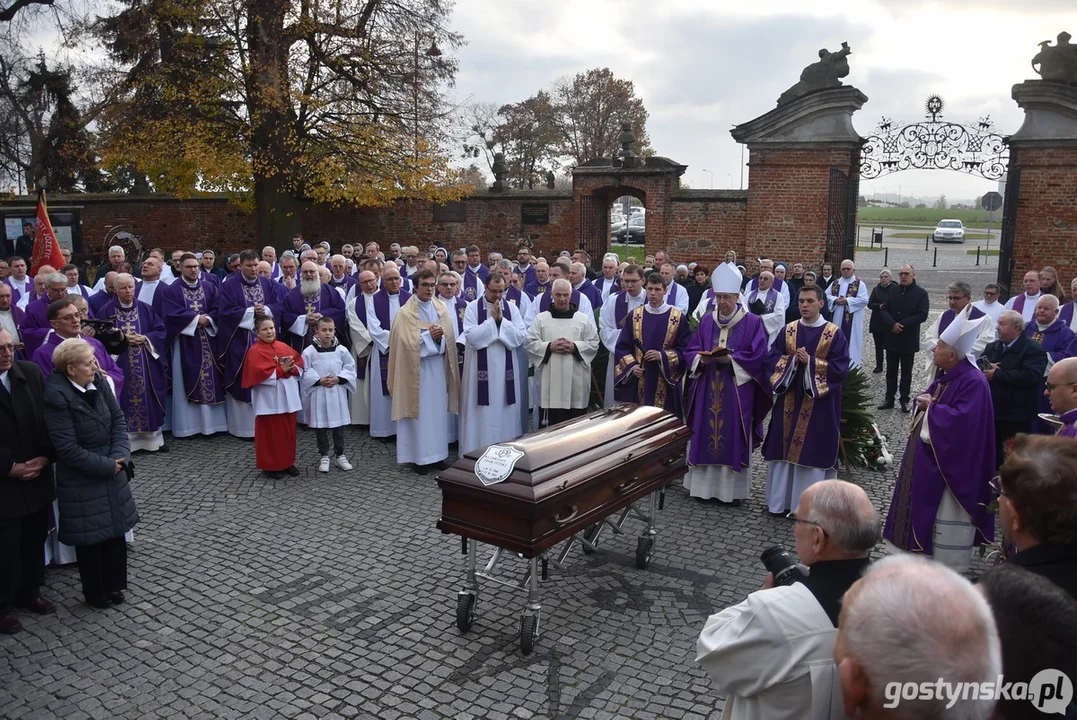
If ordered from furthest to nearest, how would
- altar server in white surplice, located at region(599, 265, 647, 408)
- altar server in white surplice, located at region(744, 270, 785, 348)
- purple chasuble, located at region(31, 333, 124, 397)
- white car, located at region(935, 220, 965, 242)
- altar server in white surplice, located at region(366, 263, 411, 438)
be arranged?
white car, located at region(935, 220, 965, 242)
altar server in white surplice, located at region(744, 270, 785, 348)
altar server in white surplice, located at region(366, 263, 411, 438)
altar server in white surplice, located at region(599, 265, 647, 408)
purple chasuble, located at region(31, 333, 124, 397)

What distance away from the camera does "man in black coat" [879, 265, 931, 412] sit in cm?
1080

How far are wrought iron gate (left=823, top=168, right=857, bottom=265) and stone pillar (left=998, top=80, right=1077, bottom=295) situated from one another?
283cm

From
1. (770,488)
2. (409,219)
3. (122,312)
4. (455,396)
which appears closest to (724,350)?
(770,488)

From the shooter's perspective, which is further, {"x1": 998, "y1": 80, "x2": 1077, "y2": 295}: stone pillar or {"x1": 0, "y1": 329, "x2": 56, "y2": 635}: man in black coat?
{"x1": 998, "y1": 80, "x2": 1077, "y2": 295}: stone pillar

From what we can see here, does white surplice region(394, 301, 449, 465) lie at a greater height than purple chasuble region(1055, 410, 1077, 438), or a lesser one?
lesser

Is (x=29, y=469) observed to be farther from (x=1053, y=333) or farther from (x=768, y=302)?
(x=768, y=302)

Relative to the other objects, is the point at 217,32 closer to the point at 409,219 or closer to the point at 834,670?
the point at 409,219

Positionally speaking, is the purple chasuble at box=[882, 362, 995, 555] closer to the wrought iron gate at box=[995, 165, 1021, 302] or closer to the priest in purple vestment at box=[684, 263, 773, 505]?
the priest in purple vestment at box=[684, 263, 773, 505]

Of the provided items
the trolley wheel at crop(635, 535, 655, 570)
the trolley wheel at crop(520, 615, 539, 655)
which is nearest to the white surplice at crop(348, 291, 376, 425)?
the trolley wheel at crop(635, 535, 655, 570)

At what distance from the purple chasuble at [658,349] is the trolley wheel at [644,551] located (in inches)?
79.2

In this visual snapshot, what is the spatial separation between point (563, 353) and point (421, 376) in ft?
4.99

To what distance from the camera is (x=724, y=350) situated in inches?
285

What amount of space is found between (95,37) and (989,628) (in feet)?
73.7

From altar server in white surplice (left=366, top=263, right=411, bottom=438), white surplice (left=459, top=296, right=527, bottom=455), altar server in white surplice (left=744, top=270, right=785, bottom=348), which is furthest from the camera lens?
altar server in white surplice (left=744, top=270, right=785, bottom=348)
